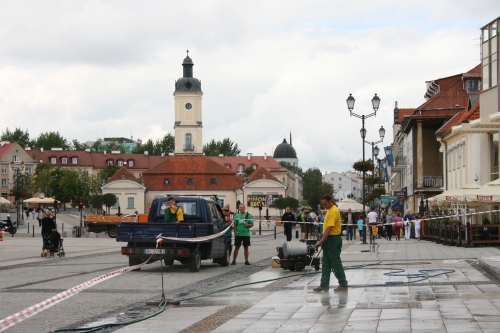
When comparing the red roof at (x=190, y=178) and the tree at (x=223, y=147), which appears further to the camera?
the tree at (x=223, y=147)

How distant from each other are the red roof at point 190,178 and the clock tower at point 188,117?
447 inches

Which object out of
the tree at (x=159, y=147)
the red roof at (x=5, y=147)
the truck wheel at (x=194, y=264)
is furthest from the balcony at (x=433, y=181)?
the tree at (x=159, y=147)

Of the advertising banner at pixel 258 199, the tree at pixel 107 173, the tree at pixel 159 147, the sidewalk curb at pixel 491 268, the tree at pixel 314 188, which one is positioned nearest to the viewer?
the sidewalk curb at pixel 491 268

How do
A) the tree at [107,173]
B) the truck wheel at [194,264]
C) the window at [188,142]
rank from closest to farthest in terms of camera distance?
the truck wheel at [194,264], the window at [188,142], the tree at [107,173]

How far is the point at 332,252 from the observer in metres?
14.9

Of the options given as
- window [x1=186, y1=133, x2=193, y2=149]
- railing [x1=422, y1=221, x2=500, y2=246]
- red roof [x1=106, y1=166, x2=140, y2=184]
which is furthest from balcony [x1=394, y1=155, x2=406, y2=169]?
window [x1=186, y1=133, x2=193, y2=149]

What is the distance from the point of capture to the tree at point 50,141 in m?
182

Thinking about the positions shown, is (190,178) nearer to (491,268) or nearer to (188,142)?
(188,142)

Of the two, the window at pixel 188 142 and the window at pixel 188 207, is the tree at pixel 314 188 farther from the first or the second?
the window at pixel 188 207

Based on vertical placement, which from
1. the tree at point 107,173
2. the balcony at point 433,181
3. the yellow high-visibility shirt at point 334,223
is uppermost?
the tree at point 107,173

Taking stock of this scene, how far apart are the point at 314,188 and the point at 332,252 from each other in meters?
149

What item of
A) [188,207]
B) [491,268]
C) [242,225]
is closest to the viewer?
[491,268]

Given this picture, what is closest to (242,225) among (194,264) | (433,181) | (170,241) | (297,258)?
(194,264)

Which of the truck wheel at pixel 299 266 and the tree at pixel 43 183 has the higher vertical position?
the tree at pixel 43 183
